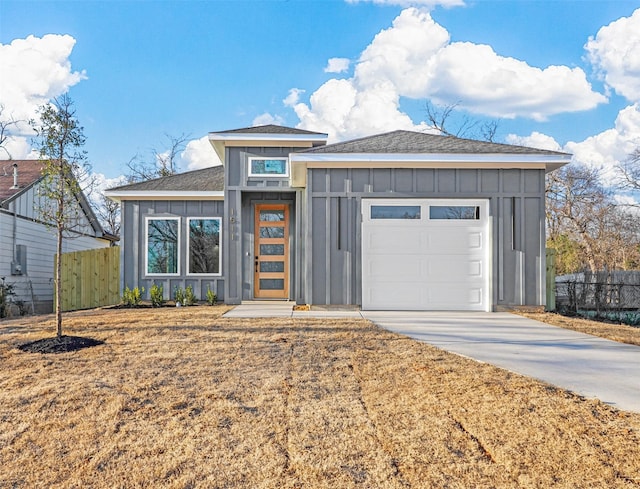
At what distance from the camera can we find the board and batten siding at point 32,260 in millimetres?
12539

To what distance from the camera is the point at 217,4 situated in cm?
1142

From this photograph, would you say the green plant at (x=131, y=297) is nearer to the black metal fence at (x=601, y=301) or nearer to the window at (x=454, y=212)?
the window at (x=454, y=212)

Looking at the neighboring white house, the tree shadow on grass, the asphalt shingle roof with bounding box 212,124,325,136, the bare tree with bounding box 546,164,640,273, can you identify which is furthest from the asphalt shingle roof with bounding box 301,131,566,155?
the bare tree with bounding box 546,164,640,273

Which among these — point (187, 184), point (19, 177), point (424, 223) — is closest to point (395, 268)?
point (424, 223)

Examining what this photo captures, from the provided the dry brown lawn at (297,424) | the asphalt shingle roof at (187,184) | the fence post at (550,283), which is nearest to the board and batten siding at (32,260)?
the asphalt shingle roof at (187,184)

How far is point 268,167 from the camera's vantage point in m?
10.9

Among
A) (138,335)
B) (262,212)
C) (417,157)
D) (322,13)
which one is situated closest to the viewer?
(138,335)

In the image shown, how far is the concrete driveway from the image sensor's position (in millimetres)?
4109

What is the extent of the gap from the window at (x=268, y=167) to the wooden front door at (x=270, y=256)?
778 mm

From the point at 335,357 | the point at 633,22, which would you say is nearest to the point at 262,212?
the point at 335,357

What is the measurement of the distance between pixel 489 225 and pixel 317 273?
3403 mm

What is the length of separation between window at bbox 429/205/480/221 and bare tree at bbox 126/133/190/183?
2035 cm

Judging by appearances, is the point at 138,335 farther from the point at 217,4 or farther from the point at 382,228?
the point at 217,4

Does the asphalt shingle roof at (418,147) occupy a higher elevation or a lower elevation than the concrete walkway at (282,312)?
higher
